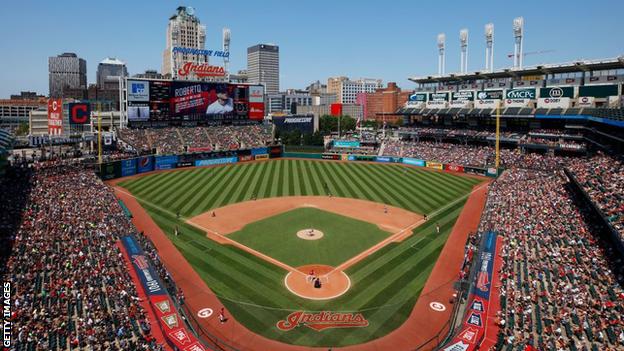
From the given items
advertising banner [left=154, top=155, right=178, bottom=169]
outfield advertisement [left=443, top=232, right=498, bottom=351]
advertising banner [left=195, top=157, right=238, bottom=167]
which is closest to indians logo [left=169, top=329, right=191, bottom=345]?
outfield advertisement [left=443, top=232, right=498, bottom=351]

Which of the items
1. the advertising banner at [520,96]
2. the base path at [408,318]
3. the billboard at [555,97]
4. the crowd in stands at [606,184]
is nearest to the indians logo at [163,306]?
the base path at [408,318]

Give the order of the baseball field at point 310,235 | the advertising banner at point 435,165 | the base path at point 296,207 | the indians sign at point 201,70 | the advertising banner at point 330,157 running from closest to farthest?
the baseball field at point 310,235, the base path at point 296,207, the advertising banner at point 435,165, the indians sign at point 201,70, the advertising banner at point 330,157

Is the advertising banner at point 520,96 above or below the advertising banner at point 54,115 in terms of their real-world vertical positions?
above

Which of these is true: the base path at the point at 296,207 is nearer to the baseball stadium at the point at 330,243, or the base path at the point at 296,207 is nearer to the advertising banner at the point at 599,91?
the baseball stadium at the point at 330,243

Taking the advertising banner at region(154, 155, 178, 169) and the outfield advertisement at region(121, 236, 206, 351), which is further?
the advertising banner at region(154, 155, 178, 169)

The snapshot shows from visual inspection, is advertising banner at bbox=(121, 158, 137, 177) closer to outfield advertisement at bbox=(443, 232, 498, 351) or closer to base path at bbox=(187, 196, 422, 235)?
base path at bbox=(187, 196, 422, 235)

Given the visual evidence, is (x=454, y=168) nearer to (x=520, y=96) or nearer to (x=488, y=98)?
(x=488, y=98)
